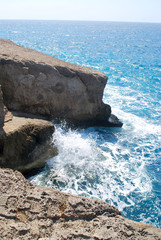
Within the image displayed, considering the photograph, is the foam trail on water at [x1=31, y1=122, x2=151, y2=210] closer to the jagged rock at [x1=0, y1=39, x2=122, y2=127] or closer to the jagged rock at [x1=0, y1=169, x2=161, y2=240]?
the jagged rock at [x1=0, y1=39, x2=122, y2=127]

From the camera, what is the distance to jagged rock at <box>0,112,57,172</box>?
7.89 metres

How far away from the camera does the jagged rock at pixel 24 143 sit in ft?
25.9

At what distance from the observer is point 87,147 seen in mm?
10758

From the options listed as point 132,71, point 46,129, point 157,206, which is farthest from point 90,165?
point 132,71

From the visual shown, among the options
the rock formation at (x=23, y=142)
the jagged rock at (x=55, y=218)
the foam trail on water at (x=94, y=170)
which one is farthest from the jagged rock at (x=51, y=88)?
the jagged rock at (x=55, y=218)

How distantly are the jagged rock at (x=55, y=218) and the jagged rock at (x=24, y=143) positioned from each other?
10.5ft

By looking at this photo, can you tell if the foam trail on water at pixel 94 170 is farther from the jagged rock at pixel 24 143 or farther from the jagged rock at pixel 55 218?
the jagged rock at pixel 55 218

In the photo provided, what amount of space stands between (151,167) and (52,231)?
7.10 metres

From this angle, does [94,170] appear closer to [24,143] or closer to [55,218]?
[24,143]

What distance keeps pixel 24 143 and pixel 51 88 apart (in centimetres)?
371

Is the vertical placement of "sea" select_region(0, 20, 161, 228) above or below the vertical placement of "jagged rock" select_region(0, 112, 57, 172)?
below

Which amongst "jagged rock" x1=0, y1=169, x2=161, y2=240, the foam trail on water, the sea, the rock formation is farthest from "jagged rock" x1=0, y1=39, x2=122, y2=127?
"jagged rock" x1=0, y1=169, x2=161, y2=240

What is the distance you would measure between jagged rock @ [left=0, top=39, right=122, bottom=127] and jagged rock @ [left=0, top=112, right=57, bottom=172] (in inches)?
65.1

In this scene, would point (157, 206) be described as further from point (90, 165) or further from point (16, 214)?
point (16, 214)
